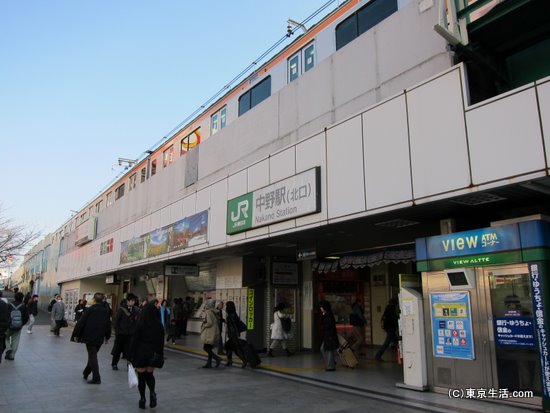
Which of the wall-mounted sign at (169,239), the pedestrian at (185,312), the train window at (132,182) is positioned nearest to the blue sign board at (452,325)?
the wall-mounted sign at (169,239)

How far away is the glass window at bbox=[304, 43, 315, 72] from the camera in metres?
12.1

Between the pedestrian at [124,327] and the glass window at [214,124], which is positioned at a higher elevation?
the glass window at [214,124]

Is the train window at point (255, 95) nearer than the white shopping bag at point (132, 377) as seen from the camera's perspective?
No

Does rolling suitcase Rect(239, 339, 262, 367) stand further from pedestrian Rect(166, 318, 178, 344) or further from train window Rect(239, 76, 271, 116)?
train window Rect(239, 76, 271, 116)

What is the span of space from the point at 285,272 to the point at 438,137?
8196mm

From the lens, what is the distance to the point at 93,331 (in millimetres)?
8375

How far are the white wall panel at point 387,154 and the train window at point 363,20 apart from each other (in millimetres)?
2847

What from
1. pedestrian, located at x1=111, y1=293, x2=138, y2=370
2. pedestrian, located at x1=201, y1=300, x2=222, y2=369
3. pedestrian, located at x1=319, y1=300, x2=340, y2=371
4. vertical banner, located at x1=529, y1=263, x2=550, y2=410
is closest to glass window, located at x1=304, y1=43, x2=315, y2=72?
pedestrian, located at x1=319, y1=300, x2=340, y2=371

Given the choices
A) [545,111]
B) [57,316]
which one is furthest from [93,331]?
[57,316]

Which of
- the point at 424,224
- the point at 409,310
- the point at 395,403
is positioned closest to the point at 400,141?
the point at 424,224

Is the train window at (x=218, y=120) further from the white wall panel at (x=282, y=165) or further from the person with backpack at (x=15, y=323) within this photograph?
the person with backpack at (x=15, y=323)

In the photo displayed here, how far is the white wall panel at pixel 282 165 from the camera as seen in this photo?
35.2ft

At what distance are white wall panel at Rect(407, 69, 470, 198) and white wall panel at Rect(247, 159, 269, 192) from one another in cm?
467

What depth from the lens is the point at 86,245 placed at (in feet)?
102
